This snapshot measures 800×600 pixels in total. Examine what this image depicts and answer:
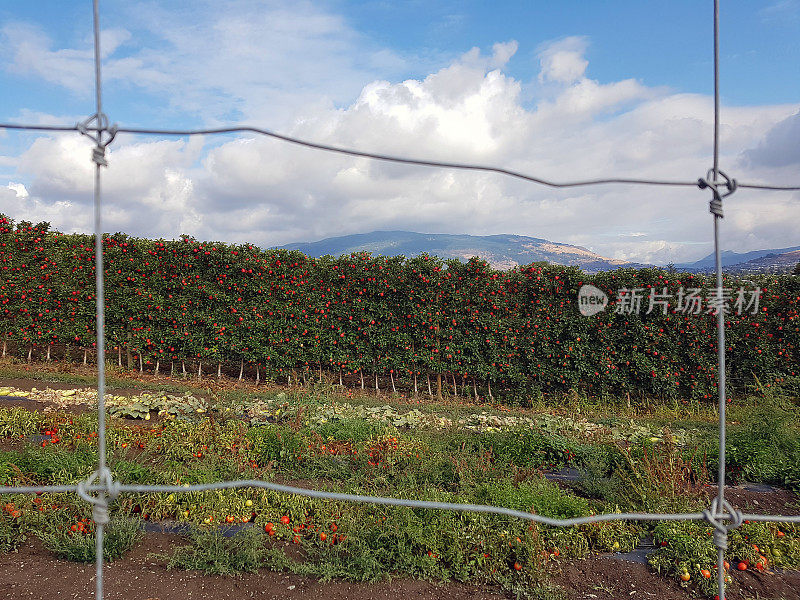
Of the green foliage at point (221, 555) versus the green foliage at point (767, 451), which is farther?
the green foliage at point (767, 451)

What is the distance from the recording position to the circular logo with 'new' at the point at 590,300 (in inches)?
302

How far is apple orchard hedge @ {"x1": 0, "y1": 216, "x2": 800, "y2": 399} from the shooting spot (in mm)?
7438

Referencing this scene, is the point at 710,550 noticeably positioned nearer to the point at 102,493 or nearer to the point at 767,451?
the point at 767,451

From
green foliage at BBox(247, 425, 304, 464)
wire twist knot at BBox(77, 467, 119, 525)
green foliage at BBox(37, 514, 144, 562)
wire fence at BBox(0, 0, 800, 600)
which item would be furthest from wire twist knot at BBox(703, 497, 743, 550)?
green foliage at BBox(247, 425, 304, 464)

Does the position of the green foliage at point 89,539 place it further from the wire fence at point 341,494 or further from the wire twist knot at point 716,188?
the wire twist knot at point 716,188

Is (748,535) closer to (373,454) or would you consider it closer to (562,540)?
(562,540)

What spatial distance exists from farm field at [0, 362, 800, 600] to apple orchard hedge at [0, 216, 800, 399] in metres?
2.60

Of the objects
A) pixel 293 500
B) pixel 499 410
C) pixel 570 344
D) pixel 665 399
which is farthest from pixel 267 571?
pixel 665 399

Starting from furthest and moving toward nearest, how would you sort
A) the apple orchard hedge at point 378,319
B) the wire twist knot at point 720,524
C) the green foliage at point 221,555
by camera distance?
1. the apple orchard hedge at point 378,319
2. the green foliage at point 221,555
3. the wire twist knot at point 720,524

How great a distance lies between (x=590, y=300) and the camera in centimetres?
770

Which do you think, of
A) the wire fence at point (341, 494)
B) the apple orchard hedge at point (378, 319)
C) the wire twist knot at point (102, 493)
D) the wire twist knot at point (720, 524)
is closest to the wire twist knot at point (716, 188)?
the wire fence at point (341, 494)

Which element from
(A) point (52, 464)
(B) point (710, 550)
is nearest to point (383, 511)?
(B) point (710, 550)

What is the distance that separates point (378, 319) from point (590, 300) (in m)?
3.38

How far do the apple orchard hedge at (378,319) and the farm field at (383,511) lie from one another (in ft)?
8.54
